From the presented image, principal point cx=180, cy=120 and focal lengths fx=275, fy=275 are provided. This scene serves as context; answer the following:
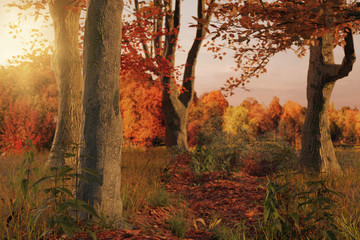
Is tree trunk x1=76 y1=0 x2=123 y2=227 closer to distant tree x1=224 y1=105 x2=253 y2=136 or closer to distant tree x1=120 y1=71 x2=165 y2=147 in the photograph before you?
distant tree x1=120 y1=71 x2=165 y2=147

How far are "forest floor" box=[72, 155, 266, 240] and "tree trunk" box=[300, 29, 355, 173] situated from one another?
248 centimetres

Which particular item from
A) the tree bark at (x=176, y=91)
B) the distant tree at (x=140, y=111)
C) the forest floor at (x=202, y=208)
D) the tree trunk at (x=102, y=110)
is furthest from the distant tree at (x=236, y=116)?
the tree trunk at (x=102, y=110)

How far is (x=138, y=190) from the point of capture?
15.8ft

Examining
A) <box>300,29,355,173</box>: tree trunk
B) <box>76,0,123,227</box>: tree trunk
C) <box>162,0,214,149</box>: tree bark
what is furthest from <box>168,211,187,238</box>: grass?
<box>162,0,214,149</box>: tree bark

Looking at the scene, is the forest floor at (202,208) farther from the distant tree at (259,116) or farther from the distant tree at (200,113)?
the distant tree at (259,116)

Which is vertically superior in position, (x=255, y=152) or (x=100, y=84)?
(x=100, y=84)

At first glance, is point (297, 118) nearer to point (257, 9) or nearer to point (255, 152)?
point (255, 152)

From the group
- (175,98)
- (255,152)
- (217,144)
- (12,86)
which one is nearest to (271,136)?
(255,152)

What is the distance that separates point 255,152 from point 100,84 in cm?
678

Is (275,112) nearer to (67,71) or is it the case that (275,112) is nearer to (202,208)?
(67,71)

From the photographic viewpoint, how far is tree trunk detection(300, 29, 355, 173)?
797 cm

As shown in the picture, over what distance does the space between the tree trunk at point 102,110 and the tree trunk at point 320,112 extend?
6.27m

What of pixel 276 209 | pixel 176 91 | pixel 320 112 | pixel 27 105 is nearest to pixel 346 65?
pixel 320 112

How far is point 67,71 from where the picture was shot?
6.94 metres
